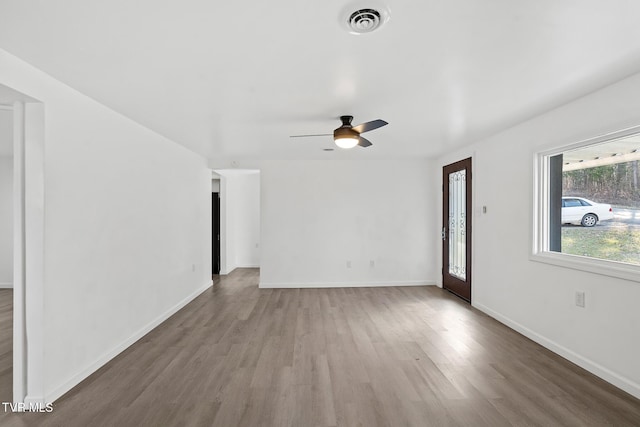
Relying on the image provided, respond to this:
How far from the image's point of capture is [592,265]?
2650 millimetres

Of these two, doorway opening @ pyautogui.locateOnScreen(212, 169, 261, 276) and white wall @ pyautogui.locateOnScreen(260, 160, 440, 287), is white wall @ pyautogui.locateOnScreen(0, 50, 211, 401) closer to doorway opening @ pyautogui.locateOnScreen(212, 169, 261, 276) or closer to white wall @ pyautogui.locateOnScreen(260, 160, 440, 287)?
white wall @ pyautogui.locateOnScreen(260, 160, 440, 287)

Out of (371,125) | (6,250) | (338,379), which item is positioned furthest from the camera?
(6,250)

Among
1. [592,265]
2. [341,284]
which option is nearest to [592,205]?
[592,265]

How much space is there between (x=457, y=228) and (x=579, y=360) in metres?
2.68

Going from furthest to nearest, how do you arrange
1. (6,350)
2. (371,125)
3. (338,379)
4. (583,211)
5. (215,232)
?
1. (215,232)
2. (6,350)
3. (583,211)
4. (371,125)
5. (338,379)

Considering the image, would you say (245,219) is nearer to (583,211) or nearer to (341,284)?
(341,284)

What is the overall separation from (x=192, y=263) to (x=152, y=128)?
7.46ft

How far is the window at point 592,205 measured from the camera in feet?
8.05

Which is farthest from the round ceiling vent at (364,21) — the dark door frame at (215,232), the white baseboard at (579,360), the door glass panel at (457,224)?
the dark door frame at (215,232)

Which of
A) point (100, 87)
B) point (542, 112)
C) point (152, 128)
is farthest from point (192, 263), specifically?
point (542, 112)

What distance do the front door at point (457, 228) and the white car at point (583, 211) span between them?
161cm

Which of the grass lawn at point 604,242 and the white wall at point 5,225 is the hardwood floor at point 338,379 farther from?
the white wall at point 5,225

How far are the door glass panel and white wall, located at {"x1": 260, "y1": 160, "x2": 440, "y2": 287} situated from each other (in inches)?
20.9

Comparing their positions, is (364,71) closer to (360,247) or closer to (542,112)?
(542,112)
